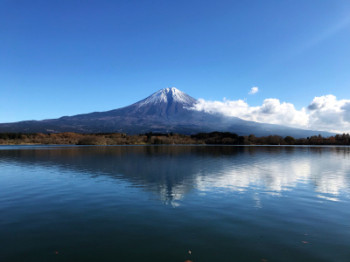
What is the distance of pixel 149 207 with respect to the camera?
15336 mm

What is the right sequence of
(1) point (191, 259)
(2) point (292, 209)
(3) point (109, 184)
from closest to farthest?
(1) point (191, 259), (2) point (292, 209), (3) point (109, 184)

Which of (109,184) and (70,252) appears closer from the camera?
(70,252)

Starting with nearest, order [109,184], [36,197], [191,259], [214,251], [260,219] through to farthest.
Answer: [191,259], [214,251], [260,219], [36,197], [109,184]

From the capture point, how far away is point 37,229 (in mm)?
11367

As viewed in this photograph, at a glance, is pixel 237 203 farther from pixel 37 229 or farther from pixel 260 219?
pixel 37 229

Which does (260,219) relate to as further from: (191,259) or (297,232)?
(191,259)

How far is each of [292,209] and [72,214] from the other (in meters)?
13.0

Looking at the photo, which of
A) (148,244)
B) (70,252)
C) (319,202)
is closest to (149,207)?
(148,244)

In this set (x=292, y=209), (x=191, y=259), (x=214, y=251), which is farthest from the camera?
(x=292, y=209)

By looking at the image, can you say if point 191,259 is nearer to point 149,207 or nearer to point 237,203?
point 149,207

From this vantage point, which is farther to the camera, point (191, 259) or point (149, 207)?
point (149, 207)

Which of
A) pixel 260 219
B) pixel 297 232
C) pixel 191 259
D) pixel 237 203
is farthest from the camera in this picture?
pixel 237 203

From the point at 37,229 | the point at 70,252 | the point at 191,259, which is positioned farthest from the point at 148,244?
the point at 37,229

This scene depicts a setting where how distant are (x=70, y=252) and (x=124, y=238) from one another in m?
2.12
